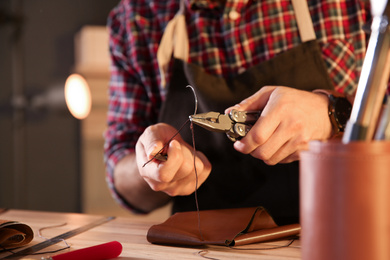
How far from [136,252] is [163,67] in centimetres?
51

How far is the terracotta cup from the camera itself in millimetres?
357

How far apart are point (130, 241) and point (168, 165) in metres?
0.12

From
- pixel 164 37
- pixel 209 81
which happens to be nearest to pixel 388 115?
pixel 209 81

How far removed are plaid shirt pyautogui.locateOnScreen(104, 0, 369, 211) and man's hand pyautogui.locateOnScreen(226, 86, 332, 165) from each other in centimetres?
27

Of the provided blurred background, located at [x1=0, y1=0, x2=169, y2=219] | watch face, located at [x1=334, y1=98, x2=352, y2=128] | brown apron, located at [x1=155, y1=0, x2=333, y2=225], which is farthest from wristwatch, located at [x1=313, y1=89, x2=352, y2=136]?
blurred background, located at [x1=0, y1=0, x2=169, y2=219]

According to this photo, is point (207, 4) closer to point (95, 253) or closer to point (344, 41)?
point (344, 41)

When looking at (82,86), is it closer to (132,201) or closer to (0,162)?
(0,162)

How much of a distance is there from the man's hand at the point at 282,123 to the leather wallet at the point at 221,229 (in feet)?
0.32

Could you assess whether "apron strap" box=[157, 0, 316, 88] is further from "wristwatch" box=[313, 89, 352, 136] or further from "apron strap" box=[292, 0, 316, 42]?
"wristwatch" box=[313, 89, 352, 136]

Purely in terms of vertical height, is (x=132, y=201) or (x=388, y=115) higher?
(x=388, y=115)

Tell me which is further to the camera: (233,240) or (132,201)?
(132,201)

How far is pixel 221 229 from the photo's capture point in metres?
0.65

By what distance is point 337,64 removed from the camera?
3.18ft

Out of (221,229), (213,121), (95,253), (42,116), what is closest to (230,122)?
(213,121)
